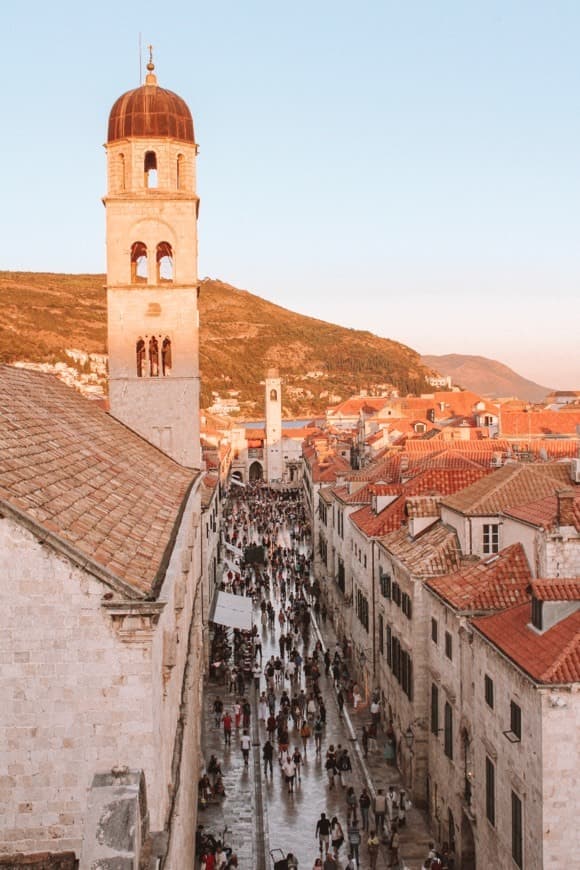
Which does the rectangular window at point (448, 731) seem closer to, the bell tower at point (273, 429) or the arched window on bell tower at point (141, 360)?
the arched window on bell tower at point (141, 360)

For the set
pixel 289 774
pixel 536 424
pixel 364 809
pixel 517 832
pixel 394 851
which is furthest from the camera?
pixel 536 424

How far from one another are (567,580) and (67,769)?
461 inches

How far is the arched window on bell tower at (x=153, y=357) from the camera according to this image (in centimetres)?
3073

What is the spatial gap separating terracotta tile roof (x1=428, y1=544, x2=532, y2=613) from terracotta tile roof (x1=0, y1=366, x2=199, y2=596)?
23.0 feet

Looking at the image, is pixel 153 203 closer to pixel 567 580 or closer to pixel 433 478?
pixel 433 478

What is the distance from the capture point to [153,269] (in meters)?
30.3

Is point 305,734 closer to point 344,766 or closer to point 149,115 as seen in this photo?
point 344,766

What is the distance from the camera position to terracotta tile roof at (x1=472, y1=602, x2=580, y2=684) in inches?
640

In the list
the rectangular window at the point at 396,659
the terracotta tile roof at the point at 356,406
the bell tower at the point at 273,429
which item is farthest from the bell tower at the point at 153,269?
the bell tower at the point at 273,429

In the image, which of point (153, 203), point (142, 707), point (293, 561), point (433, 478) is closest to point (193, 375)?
point (153, 203)

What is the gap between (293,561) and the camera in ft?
216

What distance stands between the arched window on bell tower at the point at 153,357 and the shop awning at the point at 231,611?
11738mm

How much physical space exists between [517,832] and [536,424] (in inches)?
2402

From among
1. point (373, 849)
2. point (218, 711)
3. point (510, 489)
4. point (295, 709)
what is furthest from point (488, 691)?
point (218, 711)
